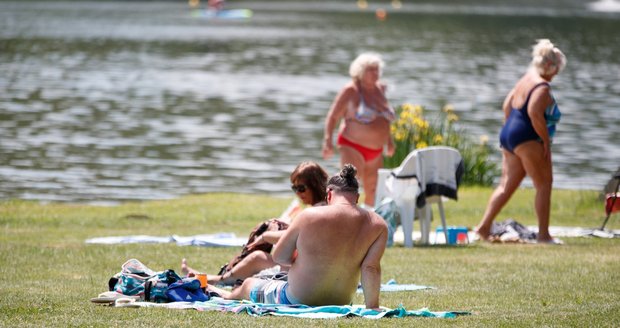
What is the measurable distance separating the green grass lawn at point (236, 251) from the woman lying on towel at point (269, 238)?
2.42 feet

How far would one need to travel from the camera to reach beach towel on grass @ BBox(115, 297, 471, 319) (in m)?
7.91

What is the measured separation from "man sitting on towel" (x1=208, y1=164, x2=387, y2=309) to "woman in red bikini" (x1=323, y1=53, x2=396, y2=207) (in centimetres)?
516

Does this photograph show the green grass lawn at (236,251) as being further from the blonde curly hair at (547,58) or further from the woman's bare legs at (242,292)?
the blonde curly hair at (547,58)

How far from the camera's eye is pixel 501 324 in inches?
301

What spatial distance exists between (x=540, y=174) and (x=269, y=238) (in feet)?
13.7

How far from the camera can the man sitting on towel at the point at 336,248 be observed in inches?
313

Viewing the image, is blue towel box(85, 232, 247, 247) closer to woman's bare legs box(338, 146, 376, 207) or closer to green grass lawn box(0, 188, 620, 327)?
green grass lawn box(0, 188, 620, 327)

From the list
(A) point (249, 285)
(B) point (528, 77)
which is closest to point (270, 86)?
(B) point (528, 77)

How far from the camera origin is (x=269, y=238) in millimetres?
8969

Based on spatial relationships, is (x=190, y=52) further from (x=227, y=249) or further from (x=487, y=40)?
(x=227, y=249)

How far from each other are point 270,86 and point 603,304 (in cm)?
3308

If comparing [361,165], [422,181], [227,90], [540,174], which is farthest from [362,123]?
[227,90]

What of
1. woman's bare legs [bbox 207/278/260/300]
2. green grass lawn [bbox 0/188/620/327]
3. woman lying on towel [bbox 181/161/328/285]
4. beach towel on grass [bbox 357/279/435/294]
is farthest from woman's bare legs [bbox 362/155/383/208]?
woman's bare legs [bbox 207/278/260/300]

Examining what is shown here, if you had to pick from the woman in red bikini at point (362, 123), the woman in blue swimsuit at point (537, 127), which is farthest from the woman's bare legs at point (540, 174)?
the woman in red bikini at point (362, 123)
